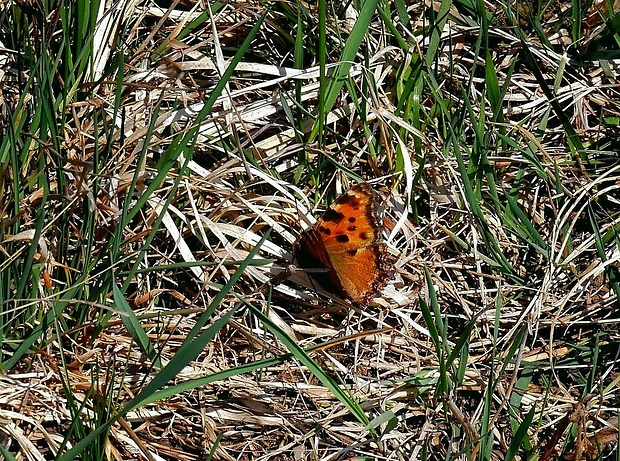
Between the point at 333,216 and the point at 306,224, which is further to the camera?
the point at 306,224

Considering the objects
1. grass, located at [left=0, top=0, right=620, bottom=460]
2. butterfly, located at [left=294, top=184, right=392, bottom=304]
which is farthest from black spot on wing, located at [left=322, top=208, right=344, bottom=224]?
grass, located at [left=0, top=0, right=620, bottom=460]

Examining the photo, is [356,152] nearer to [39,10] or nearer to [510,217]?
[510,217]

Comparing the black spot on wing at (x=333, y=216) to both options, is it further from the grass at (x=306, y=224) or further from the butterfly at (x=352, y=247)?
the grass at (x=306, y=224)

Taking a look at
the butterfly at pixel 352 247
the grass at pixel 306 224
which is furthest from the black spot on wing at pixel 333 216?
the grass at pixel 306 224

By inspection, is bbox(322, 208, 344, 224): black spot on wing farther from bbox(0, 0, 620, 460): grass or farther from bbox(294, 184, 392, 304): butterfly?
bbox(0, 0, 620, 460): grass

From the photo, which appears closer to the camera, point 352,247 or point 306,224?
point 352,247
